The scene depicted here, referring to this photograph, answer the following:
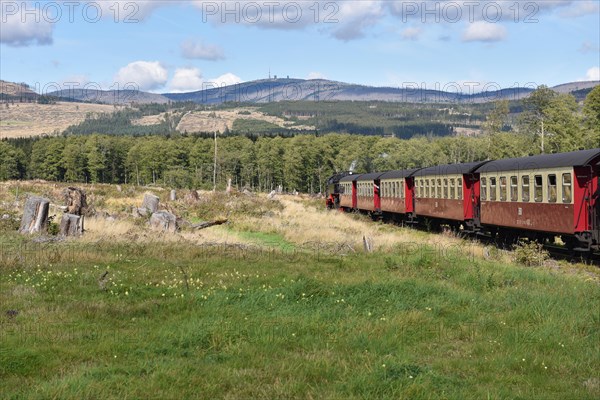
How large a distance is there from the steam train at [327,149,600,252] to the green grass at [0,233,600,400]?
15.7 feet

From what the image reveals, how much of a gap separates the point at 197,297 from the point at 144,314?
1241 millimetres

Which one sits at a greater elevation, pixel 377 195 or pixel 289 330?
pixel 377 195

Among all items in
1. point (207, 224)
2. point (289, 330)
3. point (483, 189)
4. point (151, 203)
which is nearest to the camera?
point (289, 330)

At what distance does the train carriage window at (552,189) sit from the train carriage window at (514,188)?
8.18ft

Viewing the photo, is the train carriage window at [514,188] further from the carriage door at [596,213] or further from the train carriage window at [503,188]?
the carriage door at [596,213]

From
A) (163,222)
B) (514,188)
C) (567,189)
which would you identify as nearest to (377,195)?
(163,222)

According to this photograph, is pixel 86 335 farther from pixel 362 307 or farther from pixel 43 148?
pixel 43 148

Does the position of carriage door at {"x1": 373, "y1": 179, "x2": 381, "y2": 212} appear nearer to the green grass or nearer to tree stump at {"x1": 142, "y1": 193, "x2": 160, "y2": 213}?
tree stump at {"x1": 142, "y1": 193, "x2": 160, "y2": 213}

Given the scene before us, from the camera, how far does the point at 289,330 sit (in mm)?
9570

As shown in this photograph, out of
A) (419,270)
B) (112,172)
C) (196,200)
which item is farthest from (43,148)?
(419,270)

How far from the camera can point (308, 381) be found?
738 centimetres

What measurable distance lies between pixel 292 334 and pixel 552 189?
47.1 ft

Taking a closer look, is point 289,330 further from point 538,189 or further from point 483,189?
point 483,189

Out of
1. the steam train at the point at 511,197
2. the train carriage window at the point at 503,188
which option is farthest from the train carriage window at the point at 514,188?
the train carriage window at the point at 503,188
